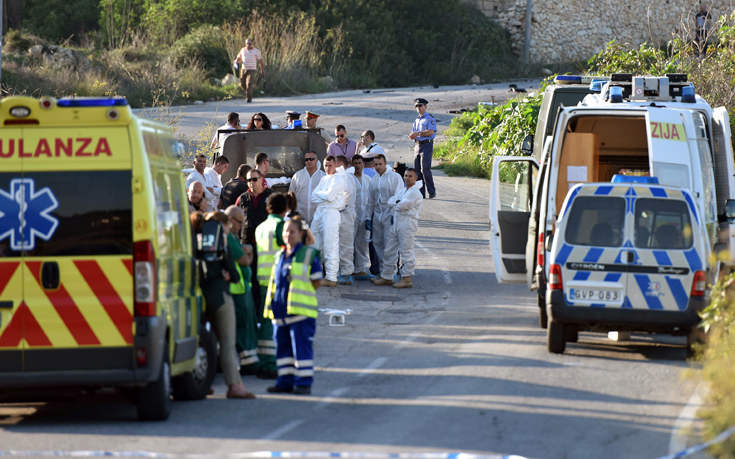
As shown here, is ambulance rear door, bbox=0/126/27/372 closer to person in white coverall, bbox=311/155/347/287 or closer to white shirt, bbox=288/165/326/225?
person in white coverall, bbox=311/155/347/287

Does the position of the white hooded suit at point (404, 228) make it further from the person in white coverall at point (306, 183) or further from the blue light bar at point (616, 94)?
A: the blue light bar at point (616, 94)

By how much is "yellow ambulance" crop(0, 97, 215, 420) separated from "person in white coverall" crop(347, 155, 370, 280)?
8.79 m

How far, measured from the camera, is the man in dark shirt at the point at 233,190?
13.6 meters

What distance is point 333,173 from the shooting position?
1565 cm

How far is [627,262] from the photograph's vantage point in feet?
35.3

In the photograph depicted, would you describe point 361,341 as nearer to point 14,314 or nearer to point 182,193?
point 182,193

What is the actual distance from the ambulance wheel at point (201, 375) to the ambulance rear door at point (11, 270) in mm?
1659

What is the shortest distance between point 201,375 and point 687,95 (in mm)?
7434

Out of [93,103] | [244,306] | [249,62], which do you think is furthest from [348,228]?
[249,62]

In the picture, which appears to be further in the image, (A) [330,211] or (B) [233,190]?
(A) [330,211]

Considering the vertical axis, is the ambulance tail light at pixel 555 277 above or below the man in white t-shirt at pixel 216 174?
below

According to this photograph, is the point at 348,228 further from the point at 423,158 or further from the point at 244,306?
the point at 244,306

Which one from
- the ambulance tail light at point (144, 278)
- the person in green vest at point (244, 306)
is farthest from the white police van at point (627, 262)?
the ambulance tail light at point (144, 278)

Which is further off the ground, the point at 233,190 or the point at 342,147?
the point at 342,147
